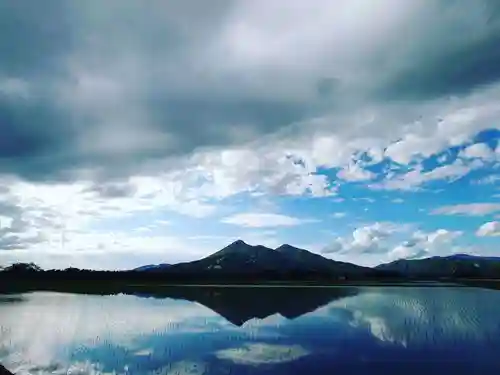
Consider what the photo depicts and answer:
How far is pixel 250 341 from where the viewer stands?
32.2 meters

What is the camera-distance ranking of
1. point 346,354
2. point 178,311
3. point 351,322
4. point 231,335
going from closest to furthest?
point 346,354, point 231,335, point 351,322, point 178,311

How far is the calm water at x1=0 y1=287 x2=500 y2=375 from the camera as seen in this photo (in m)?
24.9

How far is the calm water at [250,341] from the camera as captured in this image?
2488 centimetres

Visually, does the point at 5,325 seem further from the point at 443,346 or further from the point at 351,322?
the point at 443,346

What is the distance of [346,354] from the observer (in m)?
28.2

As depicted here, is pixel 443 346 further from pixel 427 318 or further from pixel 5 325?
pixel 5 325

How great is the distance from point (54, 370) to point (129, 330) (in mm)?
13918

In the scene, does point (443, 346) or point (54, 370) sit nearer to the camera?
point (54, 370)

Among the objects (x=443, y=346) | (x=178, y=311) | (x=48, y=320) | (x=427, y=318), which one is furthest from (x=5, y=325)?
(x=427, y=318)

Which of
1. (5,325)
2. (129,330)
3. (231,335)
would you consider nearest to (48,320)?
(5,325)

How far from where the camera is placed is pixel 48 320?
147 ft

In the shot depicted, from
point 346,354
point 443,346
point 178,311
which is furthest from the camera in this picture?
point 178,311

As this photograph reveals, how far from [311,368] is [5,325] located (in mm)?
27749

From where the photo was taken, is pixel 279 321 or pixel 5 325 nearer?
pixel 5 325
